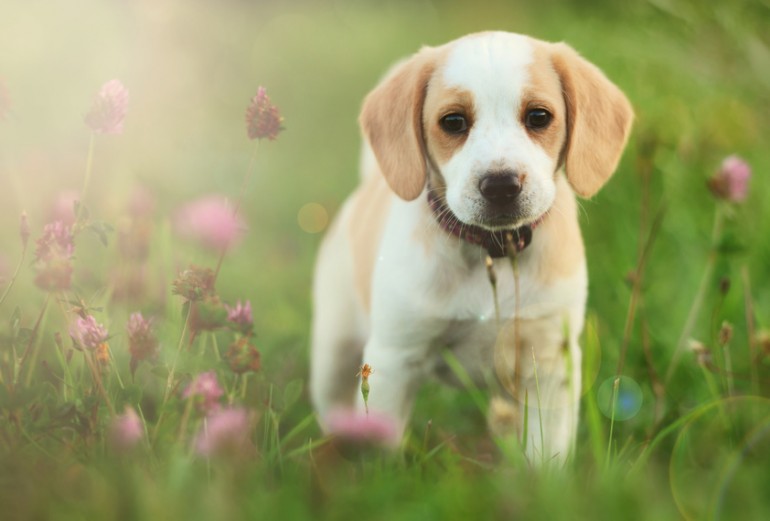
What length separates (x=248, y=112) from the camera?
73.9 inches

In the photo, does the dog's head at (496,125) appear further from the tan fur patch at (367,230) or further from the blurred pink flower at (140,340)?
the blurred pink flower at (140,340)

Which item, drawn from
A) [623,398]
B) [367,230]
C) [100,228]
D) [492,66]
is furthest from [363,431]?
[623,398]

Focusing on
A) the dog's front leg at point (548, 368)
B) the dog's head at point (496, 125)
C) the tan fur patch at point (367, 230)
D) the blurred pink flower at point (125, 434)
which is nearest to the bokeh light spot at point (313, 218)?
the tan fur patch at point (367, 230)

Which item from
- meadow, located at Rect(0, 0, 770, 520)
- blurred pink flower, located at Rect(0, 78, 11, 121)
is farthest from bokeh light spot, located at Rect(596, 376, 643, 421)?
blurred pink flower, located at Rect(0, 78, 11, 121)

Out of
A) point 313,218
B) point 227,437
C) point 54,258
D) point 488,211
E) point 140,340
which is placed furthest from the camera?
point 313,218

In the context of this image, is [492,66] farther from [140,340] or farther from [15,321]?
[15,321]

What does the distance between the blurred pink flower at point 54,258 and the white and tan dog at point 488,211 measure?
780mm

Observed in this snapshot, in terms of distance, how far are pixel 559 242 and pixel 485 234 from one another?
0.19m

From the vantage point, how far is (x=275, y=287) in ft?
12.8

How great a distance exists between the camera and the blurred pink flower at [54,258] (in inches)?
64.1

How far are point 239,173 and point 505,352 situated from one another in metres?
3.29

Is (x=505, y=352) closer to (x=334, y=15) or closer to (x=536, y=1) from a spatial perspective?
(x=536, y=1)

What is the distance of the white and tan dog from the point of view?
79.5 inches

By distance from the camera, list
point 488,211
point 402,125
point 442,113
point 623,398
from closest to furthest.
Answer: point 488,211 → point 442,113 → point 402,125 → point 623,398
